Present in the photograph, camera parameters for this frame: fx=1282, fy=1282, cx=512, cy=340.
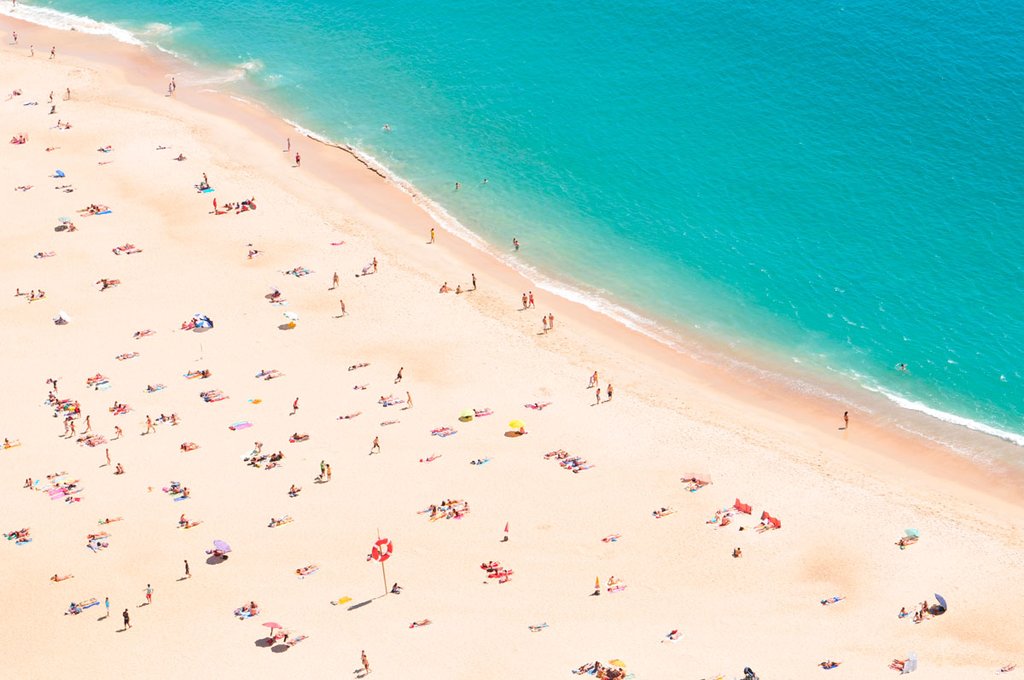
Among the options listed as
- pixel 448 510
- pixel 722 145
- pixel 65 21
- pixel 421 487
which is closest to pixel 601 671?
pixel 448 510

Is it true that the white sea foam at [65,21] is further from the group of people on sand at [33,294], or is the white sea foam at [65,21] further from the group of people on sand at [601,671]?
the group of people on sand at [601,671]

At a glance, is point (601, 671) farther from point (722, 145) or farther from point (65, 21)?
point (65, 21)

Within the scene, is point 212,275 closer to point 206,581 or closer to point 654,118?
point 206,581

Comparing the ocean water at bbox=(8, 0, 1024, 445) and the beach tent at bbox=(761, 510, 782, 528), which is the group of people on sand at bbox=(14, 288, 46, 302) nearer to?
the ocean water at bbox=(8, 0, 1024, 445)

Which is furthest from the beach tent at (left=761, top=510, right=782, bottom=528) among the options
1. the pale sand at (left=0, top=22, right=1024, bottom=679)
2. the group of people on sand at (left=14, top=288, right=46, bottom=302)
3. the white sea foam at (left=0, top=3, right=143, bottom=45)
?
the white sea foam at (left=0, top=3, right=143, bottom=45)

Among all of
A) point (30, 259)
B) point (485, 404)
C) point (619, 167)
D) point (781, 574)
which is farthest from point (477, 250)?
point (781, 574)
